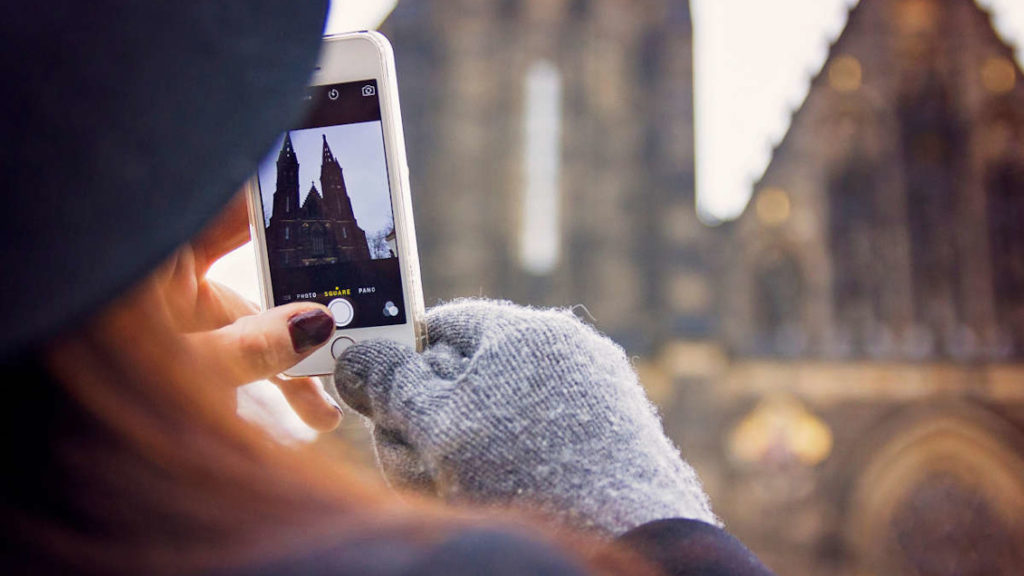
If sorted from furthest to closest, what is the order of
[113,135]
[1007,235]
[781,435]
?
[1007,235] < [781,435] < [113,135]

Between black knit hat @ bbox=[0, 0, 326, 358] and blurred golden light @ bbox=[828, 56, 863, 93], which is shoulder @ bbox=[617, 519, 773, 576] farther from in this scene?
blurred golden light @ bbox=[828, 56, 863, 93]

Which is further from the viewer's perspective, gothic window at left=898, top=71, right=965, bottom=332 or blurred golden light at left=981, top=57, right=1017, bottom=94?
blurred golden light at left=981, top=57, right=1017, bottom=94

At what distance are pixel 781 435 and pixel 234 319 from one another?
427 inches

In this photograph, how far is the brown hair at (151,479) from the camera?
43cm

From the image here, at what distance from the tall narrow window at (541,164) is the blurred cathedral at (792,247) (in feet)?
0.09

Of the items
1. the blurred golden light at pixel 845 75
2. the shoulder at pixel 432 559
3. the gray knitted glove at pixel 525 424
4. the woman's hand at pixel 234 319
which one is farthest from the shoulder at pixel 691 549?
the blurred golden light at pixel 845 75

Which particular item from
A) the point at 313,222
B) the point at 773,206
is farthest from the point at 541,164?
the point at 313,222

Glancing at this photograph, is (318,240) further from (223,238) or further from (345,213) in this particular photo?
(223,238)

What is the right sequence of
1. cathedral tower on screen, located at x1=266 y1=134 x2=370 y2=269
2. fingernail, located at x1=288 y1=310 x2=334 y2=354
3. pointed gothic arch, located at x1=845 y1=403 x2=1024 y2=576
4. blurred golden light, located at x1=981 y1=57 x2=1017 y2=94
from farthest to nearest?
1. blurred golden light, located at x1=981 y1=57 x2=1017 y2=94
2. pointed gothic arch, located at x1=845 y1=403 x2=1024 y2=576
3. cathedral tower on screen, located at x1=266 y1=134 x2=370 y2=269
4. fingernail, located at x1=288 y1=310 x2=334 y2=354

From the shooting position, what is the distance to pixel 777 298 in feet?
39.0

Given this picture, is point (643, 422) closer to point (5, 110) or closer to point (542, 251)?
point (5, 110)

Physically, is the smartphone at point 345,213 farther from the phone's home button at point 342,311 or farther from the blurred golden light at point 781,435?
the blurred golden light at point 781,435

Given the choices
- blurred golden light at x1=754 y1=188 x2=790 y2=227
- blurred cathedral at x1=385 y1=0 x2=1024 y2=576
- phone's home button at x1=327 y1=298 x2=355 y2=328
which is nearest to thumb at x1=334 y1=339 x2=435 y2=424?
phone's home button at x1=327 y1=298 x2=355 y2=328

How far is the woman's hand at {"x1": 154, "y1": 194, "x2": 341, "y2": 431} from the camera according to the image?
0.63 m
